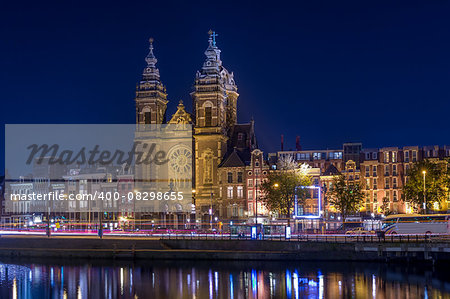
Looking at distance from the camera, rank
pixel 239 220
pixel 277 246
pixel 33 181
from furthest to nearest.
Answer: pixel 33 181
pixel 239 220
pixel 277 246

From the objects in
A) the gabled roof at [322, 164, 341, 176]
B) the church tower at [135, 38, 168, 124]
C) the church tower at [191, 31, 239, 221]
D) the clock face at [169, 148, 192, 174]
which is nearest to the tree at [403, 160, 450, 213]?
the gabled roof at [322, 164, 341, 176]

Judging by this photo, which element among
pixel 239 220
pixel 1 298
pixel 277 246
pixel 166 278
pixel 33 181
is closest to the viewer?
Answer: pixel 1 298

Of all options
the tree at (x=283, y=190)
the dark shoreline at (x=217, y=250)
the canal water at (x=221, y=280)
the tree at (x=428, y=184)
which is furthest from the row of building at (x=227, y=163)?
the canal water at (x=221, y=280)

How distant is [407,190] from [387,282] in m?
44.9

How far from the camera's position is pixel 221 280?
68688 mm

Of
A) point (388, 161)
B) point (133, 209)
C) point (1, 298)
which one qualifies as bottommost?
point (1, 298)

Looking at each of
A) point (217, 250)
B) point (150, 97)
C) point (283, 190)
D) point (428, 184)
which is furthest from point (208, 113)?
point (217, 250)

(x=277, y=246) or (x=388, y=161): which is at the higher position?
(x=388, y=161)

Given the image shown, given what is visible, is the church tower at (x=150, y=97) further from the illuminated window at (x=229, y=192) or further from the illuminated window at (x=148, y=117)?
the illuminated window at (x=229, y=192)

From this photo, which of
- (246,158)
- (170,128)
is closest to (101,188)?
(170,128)

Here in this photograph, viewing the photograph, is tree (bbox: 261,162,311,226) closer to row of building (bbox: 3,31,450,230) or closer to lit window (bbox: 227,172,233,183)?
row of building (bbox: 3,31,450,230)

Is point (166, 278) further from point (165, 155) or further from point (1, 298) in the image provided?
point (165, 155)

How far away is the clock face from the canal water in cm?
4906

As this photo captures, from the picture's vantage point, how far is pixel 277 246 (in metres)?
80.8
